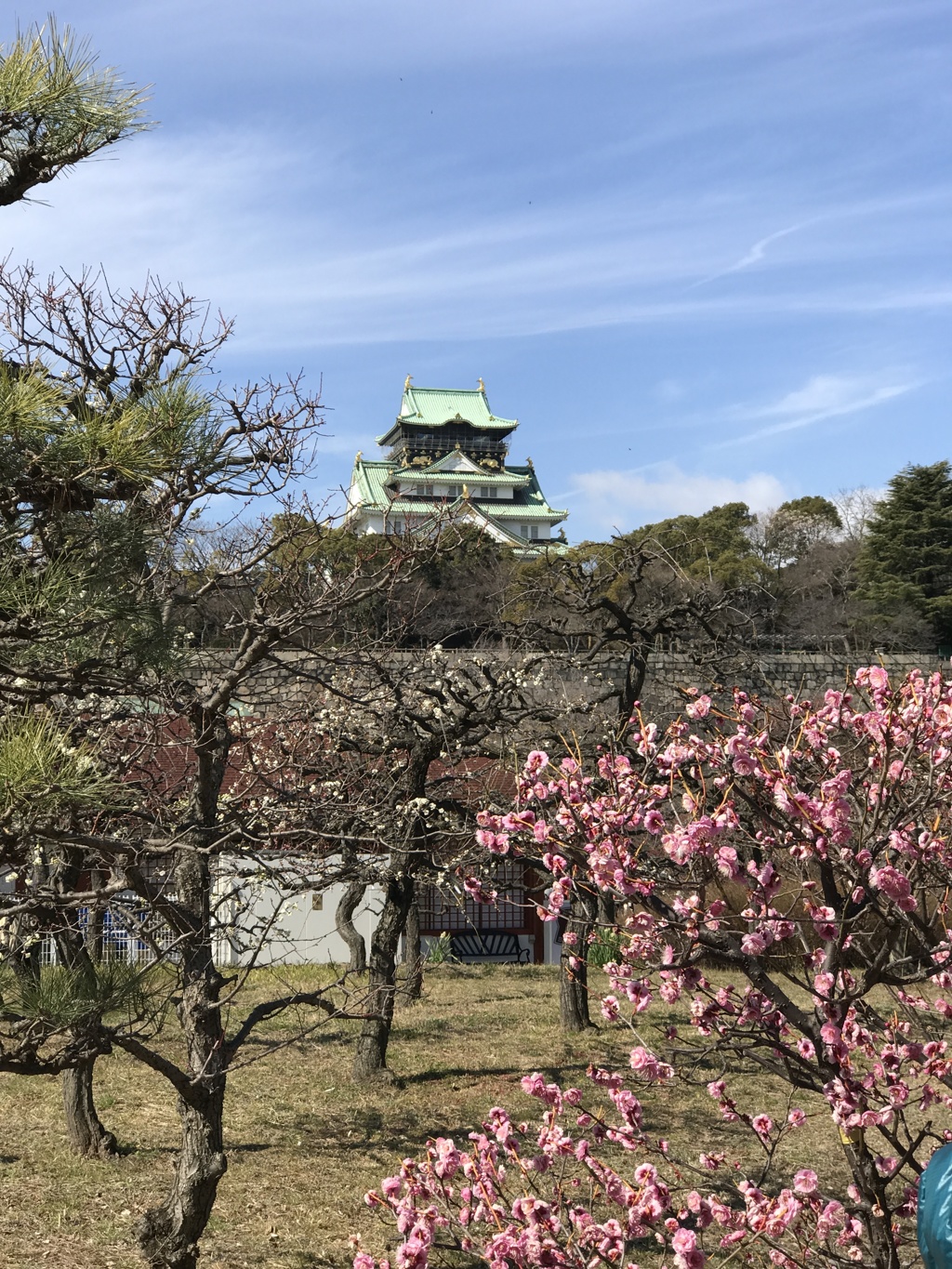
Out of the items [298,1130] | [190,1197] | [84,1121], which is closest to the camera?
[190,1197]

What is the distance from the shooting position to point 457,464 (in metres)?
46.7

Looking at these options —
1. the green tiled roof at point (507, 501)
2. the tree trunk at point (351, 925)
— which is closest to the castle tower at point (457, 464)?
the green tiled roof at point (507, 501)

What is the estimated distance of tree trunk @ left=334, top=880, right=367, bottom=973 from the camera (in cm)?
1012

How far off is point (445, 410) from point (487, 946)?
3875cm

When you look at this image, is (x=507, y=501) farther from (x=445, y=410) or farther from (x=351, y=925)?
(x=351, y=925)

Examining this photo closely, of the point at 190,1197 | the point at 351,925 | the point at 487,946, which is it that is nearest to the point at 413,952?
the point at 351,925

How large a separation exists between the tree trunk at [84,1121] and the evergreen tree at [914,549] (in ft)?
80.2

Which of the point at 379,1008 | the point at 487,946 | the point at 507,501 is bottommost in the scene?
the point at 487,946

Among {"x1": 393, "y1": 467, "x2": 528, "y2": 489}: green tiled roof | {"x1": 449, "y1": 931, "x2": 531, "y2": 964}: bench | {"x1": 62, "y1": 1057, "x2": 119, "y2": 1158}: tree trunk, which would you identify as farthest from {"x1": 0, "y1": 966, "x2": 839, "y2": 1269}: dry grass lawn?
{"x1": 393, "y1": 467, "x2": 528, "y2": 489}: green tiled roof

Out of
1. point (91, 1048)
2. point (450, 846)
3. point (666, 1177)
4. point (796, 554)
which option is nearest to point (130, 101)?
point (91, 1048)

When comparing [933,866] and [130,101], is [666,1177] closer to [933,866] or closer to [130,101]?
[933,866]

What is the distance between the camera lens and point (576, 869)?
3842mm

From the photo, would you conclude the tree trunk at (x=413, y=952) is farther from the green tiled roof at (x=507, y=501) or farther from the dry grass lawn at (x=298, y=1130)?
the green tiled roof at (x=507, y=501)

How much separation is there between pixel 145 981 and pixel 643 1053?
1.72 metres
